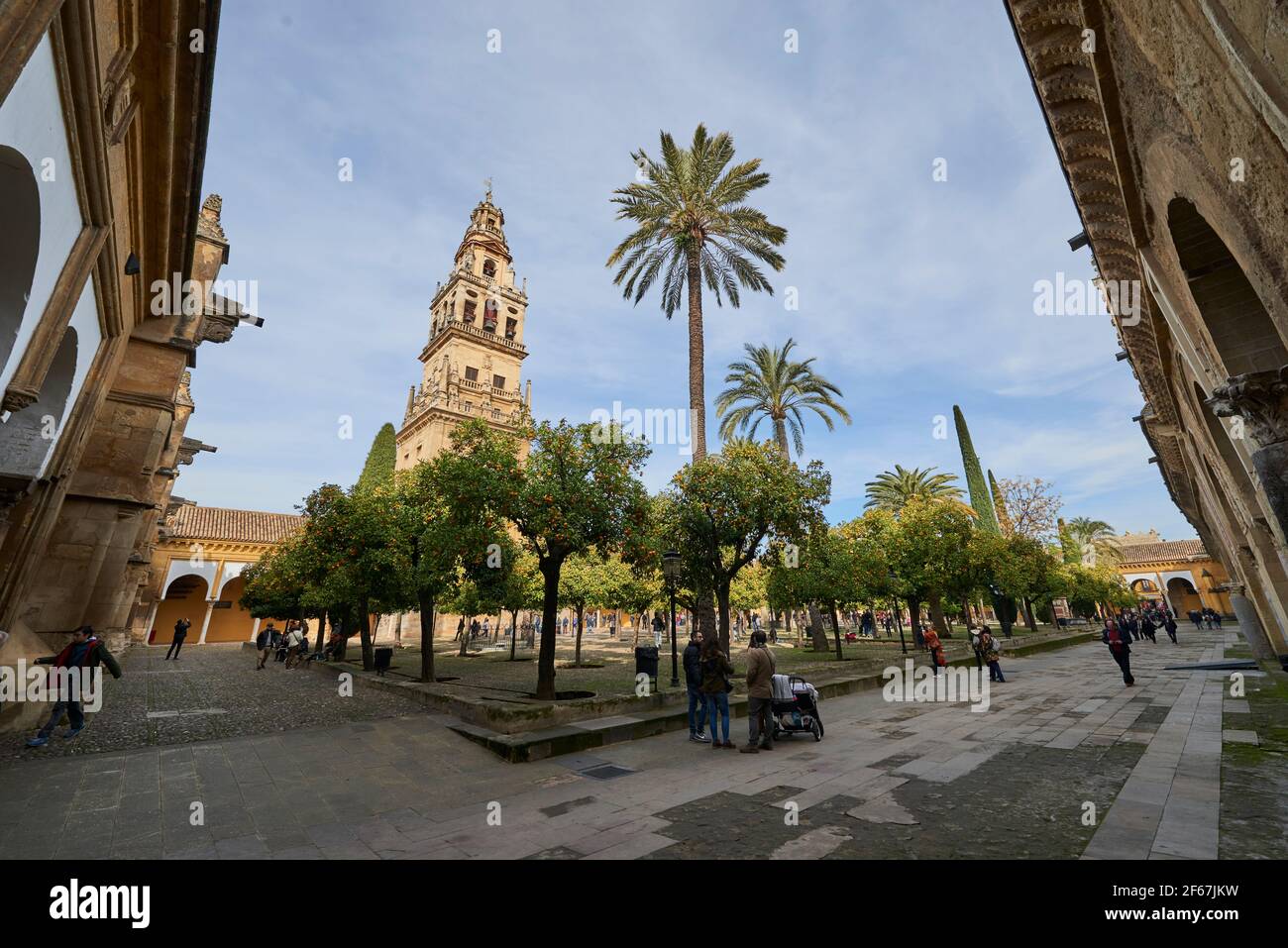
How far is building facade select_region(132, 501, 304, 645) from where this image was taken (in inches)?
1483

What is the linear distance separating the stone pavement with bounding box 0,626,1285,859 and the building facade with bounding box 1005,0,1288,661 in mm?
3389

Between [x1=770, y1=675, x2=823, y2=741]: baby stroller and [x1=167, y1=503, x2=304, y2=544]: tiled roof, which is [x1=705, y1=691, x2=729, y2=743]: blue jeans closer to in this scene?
[x1=770, y1=675, x2=823, y2=741]: baby stroller

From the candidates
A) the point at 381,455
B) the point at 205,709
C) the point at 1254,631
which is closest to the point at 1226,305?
the point at 1254,631

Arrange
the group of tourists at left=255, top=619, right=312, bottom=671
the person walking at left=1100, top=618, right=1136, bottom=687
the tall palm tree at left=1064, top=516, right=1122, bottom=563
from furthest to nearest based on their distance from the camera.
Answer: the tall palm tree at left=1064, top=516, right=1122, bottom=563, the group of tourists at left=255, top=619, right=312, bottom=671, the person walking at left=1100, top=618, right=1136, bottom=687

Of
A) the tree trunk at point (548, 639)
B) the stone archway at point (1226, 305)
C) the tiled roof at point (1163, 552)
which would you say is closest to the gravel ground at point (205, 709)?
the tree trunk at point (548, 639)

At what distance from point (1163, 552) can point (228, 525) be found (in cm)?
10385

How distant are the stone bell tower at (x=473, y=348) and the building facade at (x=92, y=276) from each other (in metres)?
27.9


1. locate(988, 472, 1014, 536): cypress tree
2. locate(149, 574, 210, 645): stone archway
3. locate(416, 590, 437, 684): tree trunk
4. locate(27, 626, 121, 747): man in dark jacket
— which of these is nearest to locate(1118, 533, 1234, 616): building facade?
locate(988, 472, 1014, 536): cypress tree

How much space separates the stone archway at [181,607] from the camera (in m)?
38.8

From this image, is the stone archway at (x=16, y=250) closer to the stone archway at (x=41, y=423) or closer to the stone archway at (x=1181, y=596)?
the stone archway at (x=41, y=423)

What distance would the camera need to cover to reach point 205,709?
446 inches

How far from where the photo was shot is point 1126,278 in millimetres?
9328
